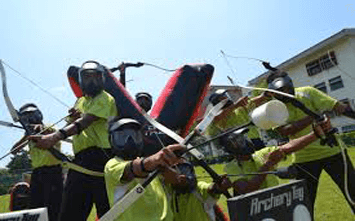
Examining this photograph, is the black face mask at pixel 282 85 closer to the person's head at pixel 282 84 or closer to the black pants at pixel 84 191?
the person's head at pixel 282 84

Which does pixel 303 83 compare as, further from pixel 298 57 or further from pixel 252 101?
pixel 252 101

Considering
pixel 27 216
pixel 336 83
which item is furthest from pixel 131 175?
pixel 336 83

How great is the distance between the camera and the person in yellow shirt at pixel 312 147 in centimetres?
389

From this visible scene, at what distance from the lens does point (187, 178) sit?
3350 mm

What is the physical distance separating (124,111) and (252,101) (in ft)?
5.07

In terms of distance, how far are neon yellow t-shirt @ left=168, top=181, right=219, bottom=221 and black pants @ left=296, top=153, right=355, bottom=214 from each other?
1.24 metres

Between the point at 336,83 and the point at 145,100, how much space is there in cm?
2539

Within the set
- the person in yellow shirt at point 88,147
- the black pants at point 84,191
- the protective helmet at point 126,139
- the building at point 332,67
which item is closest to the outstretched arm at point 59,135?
the person in yellow shirt at point 88,147

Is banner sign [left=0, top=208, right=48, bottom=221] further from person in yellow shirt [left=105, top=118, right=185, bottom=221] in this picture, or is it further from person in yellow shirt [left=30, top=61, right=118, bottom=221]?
person in yellow shirt [left=30, top=61, right=118, bottom=221]

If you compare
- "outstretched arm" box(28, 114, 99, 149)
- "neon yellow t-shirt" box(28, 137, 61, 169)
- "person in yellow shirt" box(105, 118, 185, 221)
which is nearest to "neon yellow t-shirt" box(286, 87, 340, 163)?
"person in yellow shirt" box(105, 118, 185, 221)

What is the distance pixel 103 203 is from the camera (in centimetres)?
356

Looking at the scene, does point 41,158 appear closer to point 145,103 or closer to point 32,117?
point 32,117

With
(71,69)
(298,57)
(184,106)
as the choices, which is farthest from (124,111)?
(298,57)

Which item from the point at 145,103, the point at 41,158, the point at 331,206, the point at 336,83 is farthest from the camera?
the point at 336,83
